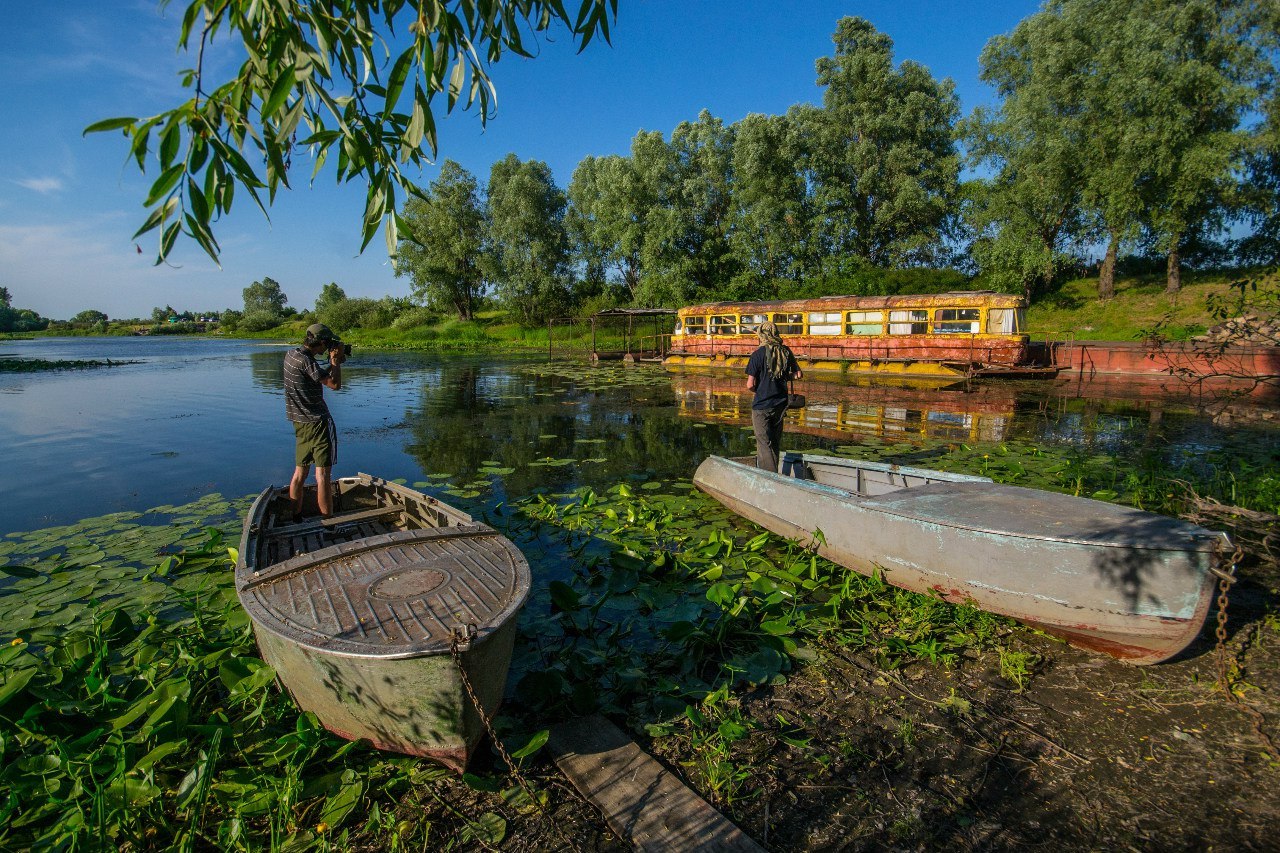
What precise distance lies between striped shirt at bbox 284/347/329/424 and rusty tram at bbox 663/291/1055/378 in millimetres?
16751

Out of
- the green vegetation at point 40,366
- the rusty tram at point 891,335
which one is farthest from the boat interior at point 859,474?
the green vegetation at point 40,366

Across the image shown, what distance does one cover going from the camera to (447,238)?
49.3 m

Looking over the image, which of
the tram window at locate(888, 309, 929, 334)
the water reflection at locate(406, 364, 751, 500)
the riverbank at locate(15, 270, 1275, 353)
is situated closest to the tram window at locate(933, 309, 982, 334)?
the tram window at locate(888, 309, 929, 334)

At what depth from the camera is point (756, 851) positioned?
8.38ft

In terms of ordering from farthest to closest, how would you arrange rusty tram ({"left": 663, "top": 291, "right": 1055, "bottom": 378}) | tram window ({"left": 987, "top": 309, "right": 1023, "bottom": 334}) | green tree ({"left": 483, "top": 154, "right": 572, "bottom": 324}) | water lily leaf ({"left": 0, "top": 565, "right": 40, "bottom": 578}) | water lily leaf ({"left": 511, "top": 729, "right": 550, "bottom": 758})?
green tree ({"left": 483, "top": 154, "right": 572, "bottom": 324}), rusty tram ({"left": 663, "top": 291, "right": 1055, "bottom": 378}), tram window ({"left": 987, "top": 309, "right": 1023, "bottom": 334}), water lily leaf ({"left": 0, "top": 565, "right": 40, "bottom": 578}), water lily leaf ({"left": 511, "top": 729, "right": 550, "bottom": 758})

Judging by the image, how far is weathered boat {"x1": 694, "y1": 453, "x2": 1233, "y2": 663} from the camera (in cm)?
350

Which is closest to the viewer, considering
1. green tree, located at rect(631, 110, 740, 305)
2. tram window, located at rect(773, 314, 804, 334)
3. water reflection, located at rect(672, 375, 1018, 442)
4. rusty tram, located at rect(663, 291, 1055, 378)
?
water reflection, located at rect(672, 375, 1018, 442)

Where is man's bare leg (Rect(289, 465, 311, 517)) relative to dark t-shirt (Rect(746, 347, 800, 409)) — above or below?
below

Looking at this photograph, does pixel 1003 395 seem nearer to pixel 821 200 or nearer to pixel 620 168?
pixel 821 200

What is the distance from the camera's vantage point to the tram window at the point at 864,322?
22.8m

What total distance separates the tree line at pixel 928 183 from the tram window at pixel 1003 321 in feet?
29.1

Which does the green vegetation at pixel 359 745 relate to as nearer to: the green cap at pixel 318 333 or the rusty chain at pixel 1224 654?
the rusty chain at pixel 1224 654

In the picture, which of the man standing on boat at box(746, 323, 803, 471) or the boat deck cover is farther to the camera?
the man standing on boat at box(746, 323, 803, 471)

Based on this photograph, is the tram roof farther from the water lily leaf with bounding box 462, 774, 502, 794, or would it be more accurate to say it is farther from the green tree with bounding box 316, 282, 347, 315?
the green tree with bounding box 316, 282, 347, 315
